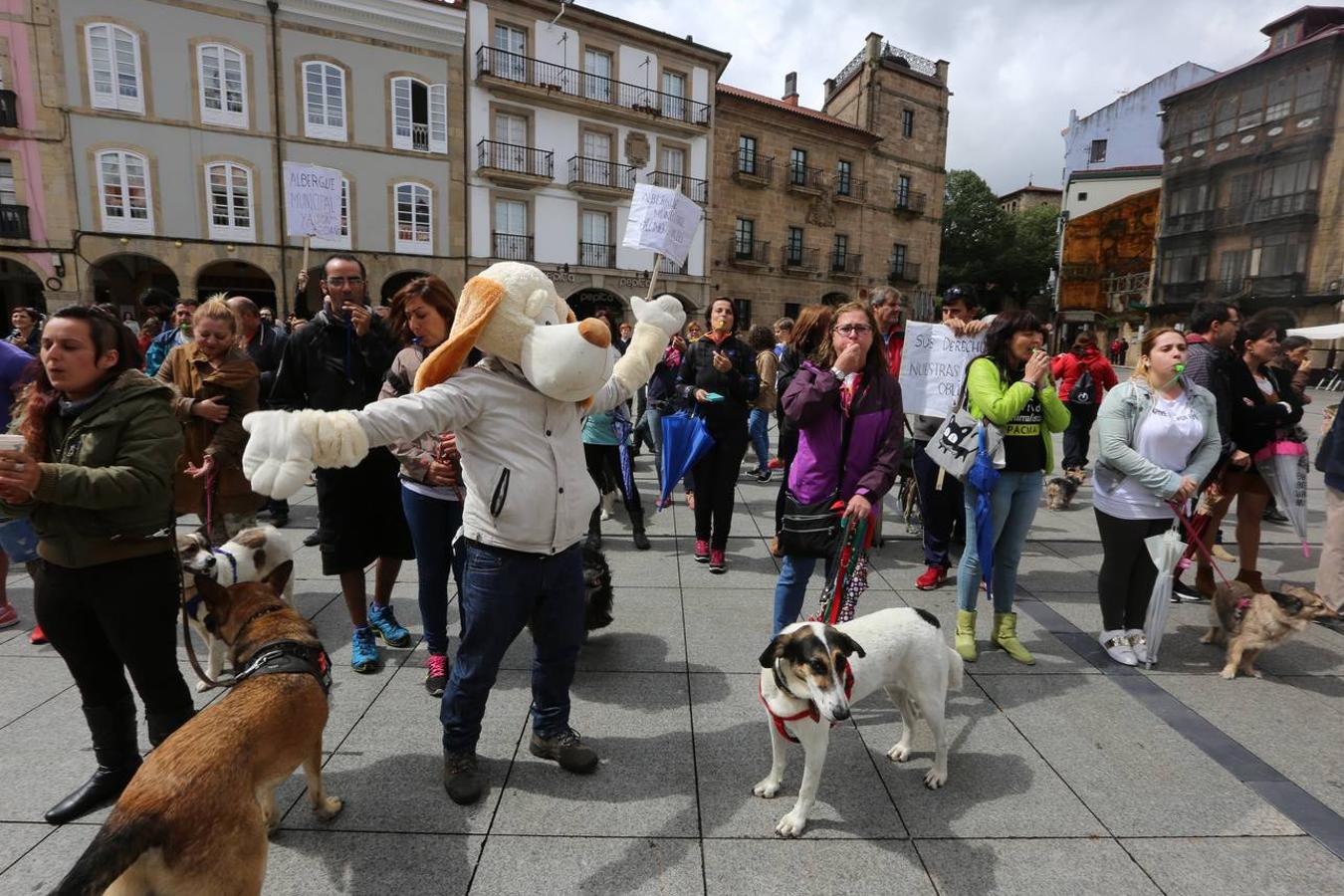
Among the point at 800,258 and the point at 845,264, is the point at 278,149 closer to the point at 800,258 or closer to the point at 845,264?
the point at 800,258

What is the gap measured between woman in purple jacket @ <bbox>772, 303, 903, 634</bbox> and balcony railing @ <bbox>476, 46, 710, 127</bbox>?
2289 centimetres

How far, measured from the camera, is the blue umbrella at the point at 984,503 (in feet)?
12.5

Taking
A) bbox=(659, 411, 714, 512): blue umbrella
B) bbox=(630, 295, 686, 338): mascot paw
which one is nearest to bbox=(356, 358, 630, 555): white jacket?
bbox=(630, 295, 686, 338): mascot paw

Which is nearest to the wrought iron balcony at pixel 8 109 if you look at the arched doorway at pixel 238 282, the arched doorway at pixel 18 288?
the arched doorway at pixel 18 288

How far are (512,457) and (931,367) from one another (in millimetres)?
4167

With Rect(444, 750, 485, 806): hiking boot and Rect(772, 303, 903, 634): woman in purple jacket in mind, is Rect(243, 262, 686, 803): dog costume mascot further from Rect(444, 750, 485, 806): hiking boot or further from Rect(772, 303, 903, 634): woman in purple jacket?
Rect(772, 303, 903, 634): woman in purple jacket

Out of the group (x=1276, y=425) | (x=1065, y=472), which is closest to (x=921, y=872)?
(x=1276, y=425)

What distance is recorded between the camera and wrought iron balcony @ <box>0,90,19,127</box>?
16.5 metres

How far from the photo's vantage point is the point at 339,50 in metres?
19.6

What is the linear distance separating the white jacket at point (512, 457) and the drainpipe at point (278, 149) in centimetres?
1971

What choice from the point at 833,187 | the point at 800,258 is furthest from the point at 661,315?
the point at 833,187

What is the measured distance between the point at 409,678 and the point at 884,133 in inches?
1401

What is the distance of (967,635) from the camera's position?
3926 mm

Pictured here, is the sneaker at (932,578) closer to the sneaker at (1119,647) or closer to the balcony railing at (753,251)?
the sneaker at (1119,647)
